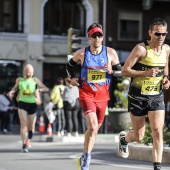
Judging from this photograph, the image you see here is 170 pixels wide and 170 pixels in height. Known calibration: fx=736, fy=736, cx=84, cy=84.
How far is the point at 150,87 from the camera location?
9625 mm

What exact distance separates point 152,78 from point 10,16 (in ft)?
91.4

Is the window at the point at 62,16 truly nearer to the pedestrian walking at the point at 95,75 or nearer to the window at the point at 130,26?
the window at the point at 130,26

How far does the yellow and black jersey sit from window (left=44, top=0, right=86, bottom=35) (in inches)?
1104

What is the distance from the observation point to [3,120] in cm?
2695

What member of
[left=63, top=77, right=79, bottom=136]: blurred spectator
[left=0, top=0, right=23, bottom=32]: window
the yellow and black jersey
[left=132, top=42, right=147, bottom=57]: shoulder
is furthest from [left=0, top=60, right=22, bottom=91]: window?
[left=132, top=42, right=147, bottom=57]: shoulder

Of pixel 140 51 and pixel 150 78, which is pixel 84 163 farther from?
pixel 140 51

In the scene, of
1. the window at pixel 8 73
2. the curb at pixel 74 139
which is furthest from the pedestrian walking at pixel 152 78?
the window at pixel 8 73

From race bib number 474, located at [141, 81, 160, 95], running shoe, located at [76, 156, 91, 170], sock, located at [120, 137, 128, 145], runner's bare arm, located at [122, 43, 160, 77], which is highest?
runner's bare arm, located at [122, 43, 160, 77]

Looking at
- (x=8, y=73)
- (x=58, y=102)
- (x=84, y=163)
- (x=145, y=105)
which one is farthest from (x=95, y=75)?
(x=8, y=73)

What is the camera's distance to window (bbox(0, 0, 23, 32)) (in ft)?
120

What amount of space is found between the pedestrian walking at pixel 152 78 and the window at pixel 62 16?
28023 mm

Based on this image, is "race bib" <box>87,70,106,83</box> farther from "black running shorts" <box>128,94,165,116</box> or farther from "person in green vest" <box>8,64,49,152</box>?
"person in green vest" <box>8,64,49,152</box>

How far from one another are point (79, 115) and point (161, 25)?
566 inches

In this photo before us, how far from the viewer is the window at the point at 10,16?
3672 centimetres
